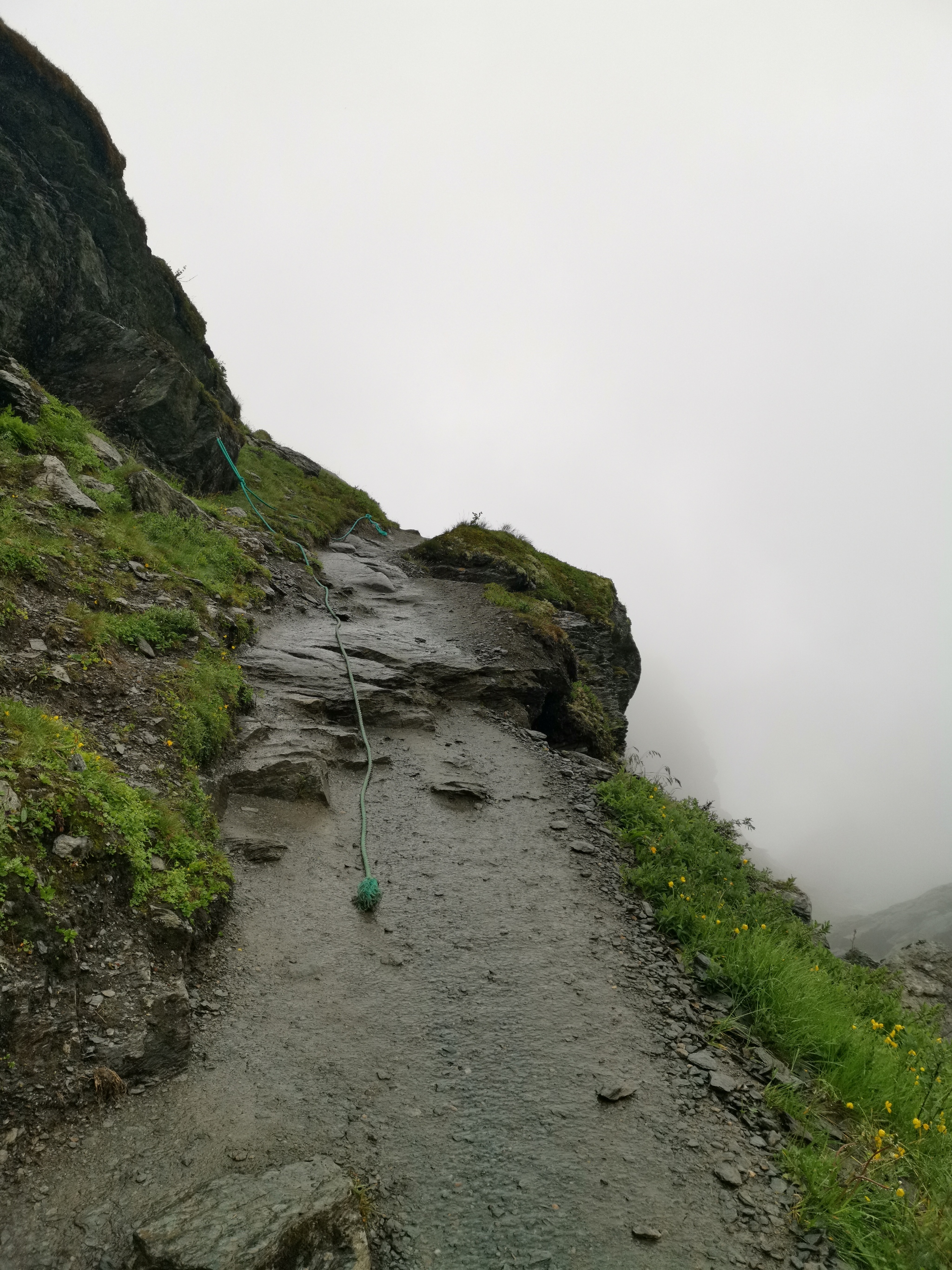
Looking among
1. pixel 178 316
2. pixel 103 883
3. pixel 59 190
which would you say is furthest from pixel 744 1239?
pixel 178 316

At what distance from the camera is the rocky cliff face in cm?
1847

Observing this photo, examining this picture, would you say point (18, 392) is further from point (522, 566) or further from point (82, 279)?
point (522, 566)

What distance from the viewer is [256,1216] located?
4.16 m

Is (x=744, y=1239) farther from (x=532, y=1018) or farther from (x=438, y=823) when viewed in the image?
(x=438, y=823)

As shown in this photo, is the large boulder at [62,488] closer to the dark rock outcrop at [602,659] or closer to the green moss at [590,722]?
the green moss at [590,722]

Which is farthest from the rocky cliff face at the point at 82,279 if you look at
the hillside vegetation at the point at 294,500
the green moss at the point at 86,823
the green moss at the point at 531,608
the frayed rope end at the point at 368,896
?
the frayed rope end at the point at 368,896

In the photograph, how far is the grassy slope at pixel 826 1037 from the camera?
4.75m

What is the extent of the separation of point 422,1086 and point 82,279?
2493 cm

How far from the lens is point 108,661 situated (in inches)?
372

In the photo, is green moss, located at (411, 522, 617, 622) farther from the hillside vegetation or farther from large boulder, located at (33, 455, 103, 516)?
large boulder, located at (33, 455, 103, 516)

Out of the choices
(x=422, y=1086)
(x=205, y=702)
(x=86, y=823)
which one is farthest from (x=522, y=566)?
(x=422, y=1086)

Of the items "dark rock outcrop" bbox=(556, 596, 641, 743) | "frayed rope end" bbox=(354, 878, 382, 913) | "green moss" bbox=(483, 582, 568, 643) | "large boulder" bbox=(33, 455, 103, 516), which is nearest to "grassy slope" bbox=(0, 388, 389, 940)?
"large boulder" bbox=(33, 455, 103, 516)

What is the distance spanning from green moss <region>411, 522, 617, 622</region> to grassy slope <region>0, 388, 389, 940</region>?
1126 centimetres

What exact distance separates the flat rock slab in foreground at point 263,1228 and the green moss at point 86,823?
2.44m
